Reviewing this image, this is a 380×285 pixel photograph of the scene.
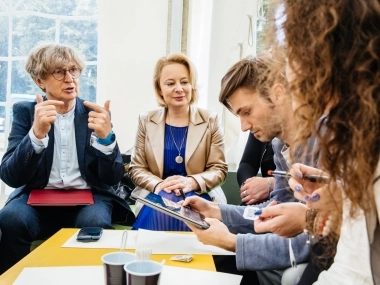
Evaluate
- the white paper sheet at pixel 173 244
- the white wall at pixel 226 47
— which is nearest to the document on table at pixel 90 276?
the white paper sheet at pixel 173 244

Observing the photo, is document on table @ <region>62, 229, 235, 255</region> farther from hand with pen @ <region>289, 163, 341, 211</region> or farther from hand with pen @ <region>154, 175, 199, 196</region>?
hand with pen @ <region>154, 175, 199, 196</region>

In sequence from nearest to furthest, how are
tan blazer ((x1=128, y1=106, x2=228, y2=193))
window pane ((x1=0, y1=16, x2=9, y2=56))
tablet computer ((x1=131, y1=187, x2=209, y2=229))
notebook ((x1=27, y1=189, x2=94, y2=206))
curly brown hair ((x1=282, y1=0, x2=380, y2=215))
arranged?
1. curly brown hair ((x1=282, y1=0, x2=380, y2=215))
2. tablet computer ((x1=131, y1=187, x2=209, y2=229))
3. notebook ((x1=27, y1=189, x2=94, y2=206))
4. tan blazer ((x1=128, y1=106, x2=228, y2=193))
5. window pane ((x1=0, y1=16, x2=9, y2=56))

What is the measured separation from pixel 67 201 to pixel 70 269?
78cm

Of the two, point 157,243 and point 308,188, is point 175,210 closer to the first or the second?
point 157,243

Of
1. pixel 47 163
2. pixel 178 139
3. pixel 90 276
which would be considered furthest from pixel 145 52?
pixel 90 276

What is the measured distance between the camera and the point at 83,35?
2.90 metres

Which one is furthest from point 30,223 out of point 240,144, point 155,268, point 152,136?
point 240,144

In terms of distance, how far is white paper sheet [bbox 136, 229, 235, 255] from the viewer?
1224 mm

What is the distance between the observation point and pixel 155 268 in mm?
800

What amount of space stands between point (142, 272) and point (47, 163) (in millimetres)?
1308

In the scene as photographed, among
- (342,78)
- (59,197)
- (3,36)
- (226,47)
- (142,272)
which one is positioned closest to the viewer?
(342,78)

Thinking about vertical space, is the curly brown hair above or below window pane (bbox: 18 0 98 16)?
below


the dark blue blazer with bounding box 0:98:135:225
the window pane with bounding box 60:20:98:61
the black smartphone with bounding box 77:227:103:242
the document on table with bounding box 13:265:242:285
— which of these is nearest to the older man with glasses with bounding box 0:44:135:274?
the dark blue blazer with bounding box 0:98:135:225

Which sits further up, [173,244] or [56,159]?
[56,159]
